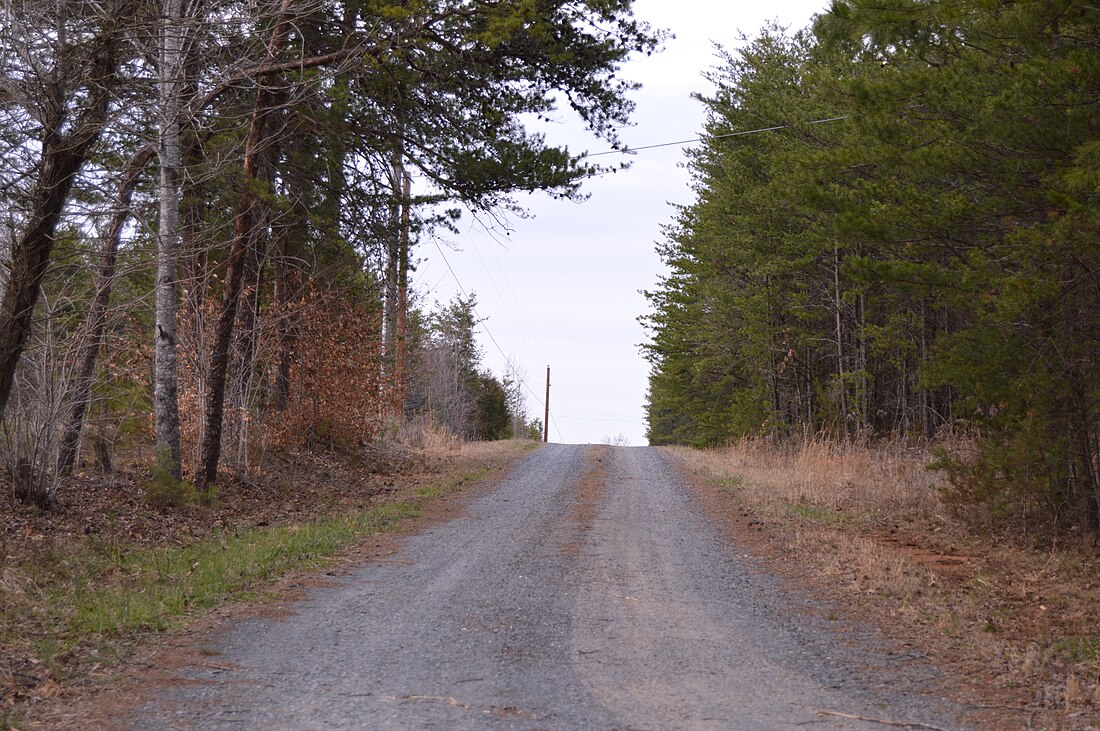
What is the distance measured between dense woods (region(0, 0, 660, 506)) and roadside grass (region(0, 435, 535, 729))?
1.61 m

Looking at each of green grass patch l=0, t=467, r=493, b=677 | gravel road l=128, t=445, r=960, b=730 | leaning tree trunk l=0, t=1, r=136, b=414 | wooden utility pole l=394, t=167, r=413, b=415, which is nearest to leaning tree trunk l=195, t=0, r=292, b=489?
wooden utility pole l=394, t=167, r=413, b=415

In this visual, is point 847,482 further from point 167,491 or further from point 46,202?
point 46,202

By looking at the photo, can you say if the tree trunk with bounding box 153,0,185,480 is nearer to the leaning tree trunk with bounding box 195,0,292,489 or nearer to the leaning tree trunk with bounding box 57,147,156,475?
the leaning tree trunk with bounding box 57,147,156,475

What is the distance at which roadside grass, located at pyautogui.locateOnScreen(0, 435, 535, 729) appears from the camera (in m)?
5.45

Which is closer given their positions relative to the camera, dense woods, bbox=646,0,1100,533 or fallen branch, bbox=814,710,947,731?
fallen branch, bbox=814,710,947,731

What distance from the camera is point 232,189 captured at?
14.3m

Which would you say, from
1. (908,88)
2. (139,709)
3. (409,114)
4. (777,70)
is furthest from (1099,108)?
(777,70)

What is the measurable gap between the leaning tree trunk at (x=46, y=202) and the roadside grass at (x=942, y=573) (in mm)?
7583

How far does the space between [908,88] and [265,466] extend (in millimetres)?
11924

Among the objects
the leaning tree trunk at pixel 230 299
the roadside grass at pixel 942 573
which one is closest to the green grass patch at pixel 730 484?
the roadside grass at pixel 942 573

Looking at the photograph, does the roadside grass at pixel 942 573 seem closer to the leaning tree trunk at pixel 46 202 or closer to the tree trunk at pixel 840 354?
the tree trunk at pixel 840 354

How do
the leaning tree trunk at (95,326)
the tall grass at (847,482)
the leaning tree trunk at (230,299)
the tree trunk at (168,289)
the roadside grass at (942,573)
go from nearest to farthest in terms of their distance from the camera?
the roadside grass at (942,573) < the leaning tree trunk at (95,326) < the tree trunk at (168,289) < the tall grass at (847,482) < the leaning tree trunk at (230,299)

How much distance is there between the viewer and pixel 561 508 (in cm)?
1402

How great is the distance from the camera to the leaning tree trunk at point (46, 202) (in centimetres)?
797
